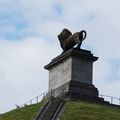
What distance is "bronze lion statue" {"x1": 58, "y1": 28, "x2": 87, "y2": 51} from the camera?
48844 millimetres

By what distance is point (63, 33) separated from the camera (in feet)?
166

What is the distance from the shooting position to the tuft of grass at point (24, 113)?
43.0m

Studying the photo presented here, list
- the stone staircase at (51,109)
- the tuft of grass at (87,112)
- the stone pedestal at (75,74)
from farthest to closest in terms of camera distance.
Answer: the stone pedestal at (75,74), the stone staircase at (51,109), the tuft of grass at (87,112)

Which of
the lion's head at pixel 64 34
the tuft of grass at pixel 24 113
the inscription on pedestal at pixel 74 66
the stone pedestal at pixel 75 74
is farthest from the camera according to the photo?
the lion's head at pixel 64 34

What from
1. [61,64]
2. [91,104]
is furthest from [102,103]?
[61,64]

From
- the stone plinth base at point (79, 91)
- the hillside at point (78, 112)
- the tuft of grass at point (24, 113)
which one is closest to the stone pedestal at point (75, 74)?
the stone plinth base at point (79, 91)

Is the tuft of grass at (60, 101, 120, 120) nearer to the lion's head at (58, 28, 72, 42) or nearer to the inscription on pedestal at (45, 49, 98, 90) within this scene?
the inscription on pedestal at (45, 49, 98, 90)

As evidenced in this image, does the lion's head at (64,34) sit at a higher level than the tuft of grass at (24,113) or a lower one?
higher

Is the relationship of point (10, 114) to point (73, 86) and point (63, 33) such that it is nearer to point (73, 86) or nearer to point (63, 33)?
point (73, 86)

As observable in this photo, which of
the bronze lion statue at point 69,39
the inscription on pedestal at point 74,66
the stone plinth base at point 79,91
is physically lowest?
the stone plinth base at point 79,91

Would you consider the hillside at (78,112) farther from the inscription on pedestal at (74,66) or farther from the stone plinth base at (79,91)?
the inscription on pedestal at (74,66)

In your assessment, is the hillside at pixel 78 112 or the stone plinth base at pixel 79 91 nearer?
the hillside at pixel 78 112

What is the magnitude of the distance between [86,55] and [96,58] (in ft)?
3.35

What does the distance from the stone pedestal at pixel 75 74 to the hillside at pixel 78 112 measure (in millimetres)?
2355
